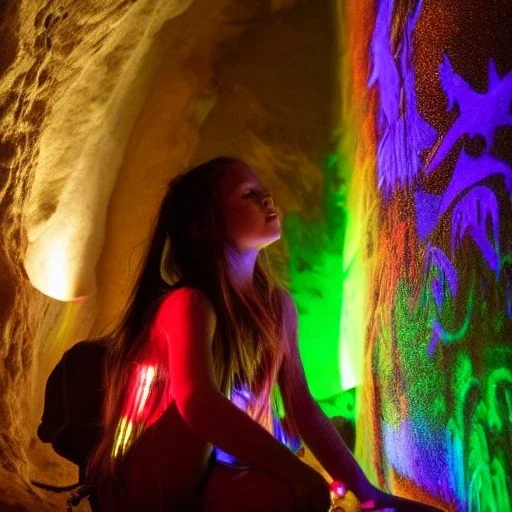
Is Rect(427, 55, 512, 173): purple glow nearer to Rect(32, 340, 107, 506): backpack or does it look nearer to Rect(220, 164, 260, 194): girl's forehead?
Rect(220, 164, 260, 194): girl's forehead

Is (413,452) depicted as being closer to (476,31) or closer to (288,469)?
(288,469)

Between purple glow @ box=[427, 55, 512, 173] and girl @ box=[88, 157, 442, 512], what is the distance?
0.54 meters

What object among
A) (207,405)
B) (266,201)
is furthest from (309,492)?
(266,201)

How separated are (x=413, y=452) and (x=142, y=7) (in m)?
1.92

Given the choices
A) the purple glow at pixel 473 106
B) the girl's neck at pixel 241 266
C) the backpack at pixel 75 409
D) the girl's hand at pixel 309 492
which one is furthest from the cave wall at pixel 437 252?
the backpack at pixel 75 409

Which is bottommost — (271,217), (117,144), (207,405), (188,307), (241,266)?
(207,405)

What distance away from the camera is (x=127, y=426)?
1.69 metres

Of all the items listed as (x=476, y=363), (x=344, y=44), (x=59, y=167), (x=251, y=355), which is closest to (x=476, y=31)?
(x=476, y=363)

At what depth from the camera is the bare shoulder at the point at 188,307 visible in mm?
1619

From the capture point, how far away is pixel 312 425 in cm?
184

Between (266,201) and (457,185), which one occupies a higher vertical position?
(266,201)

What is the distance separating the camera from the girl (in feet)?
4.83

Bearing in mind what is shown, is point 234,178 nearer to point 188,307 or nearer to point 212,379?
point 188,307

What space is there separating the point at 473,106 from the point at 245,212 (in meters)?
0.68
